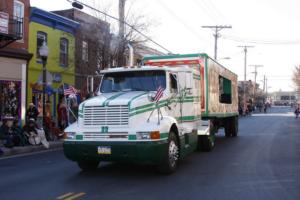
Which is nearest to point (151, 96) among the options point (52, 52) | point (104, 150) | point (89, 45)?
point (104, 150)

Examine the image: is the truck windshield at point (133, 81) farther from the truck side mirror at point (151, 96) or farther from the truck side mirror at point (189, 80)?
the truck side mirror at point (189, 80)

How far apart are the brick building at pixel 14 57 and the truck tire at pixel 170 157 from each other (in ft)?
44.5

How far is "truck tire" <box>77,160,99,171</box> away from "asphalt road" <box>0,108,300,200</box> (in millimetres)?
175

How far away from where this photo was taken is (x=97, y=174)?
10195 millimetres

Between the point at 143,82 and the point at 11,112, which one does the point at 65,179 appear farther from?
the point at 11,112

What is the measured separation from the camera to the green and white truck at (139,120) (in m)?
9.30

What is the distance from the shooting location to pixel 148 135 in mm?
9211

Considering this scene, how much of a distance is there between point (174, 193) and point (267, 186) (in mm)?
1960

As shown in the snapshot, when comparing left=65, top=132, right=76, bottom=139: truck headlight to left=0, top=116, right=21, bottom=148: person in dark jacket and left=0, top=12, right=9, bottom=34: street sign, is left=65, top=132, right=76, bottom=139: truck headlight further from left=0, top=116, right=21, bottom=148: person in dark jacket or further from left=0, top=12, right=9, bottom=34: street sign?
left=0, top=12, right=9, bottom=34: street sign

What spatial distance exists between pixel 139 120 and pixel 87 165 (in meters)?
1.98

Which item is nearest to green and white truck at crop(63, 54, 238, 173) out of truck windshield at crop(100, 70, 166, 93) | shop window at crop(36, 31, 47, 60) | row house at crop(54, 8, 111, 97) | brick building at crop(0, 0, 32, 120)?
truck windshield at crop(100, 70, 166, 93)

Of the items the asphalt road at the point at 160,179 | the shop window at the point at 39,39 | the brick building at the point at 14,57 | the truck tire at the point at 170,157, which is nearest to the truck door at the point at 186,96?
the truck tire at the point at 170,157

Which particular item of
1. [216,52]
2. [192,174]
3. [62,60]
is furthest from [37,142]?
[216,52]

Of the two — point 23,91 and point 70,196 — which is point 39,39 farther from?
point 70,196
